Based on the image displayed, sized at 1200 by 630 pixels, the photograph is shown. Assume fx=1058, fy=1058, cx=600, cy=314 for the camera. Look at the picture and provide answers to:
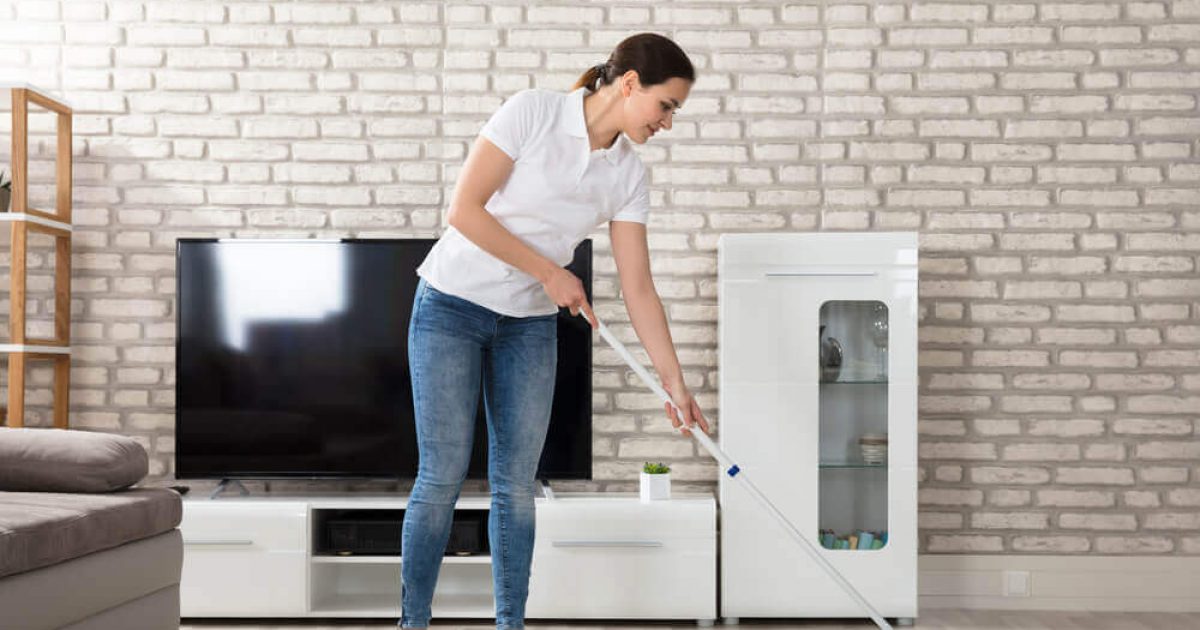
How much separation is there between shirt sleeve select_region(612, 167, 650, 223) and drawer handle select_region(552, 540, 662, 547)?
4.07 ft

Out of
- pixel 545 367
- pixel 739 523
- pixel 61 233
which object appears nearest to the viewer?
pixel 545 367

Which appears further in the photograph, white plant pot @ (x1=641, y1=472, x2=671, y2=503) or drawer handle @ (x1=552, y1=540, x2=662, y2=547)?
white plant pot @ (x1=641, y1=472, x2=671, y2=503)

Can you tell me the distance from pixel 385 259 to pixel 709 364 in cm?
109

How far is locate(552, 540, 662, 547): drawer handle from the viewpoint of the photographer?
309 centimetres

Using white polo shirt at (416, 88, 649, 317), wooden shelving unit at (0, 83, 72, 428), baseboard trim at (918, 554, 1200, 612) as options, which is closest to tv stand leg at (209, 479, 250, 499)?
wooden shelving unit at (0, 83, 72, 428)

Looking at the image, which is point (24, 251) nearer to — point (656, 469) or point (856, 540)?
point (656, 469)

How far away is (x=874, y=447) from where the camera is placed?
3205 millimetres

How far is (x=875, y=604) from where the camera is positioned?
10.3ft

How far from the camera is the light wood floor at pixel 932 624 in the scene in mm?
3111

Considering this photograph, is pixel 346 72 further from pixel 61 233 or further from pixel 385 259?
pixel 61 233

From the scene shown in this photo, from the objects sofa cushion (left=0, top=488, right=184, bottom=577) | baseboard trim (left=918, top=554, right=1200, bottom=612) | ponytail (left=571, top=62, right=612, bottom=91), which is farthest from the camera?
baseboard trim (left=918, top=554, right=1200, bottom=612)

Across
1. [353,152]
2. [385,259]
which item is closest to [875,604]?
[385,259]

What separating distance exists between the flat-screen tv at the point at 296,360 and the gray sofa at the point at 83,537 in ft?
3.23

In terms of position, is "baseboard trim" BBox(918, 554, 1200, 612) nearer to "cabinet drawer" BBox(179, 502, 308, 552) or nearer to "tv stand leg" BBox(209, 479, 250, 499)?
"cabinet drawer" BBox(179, 502, 308, 552)
